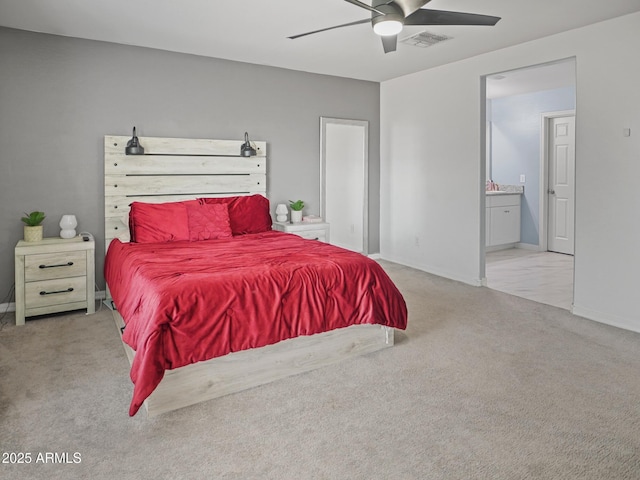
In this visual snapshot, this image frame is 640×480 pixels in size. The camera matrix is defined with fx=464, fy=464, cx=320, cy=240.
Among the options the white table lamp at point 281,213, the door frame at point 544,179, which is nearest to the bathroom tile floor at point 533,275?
the door frame at point 544,179

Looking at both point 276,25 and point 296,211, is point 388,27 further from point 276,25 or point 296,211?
point 296,211

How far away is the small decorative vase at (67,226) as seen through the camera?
13.5ft

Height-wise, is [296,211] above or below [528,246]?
above

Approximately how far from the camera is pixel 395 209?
20.5 ft

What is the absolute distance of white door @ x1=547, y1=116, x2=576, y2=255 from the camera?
6.92 metres

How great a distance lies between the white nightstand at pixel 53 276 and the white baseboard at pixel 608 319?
4.23m

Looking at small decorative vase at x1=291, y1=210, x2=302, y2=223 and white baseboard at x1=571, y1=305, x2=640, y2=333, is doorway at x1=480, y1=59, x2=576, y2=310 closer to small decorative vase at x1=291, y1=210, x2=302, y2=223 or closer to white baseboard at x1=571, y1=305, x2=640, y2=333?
white baseboard at x1=571, y1=305, x2=640, y2=333

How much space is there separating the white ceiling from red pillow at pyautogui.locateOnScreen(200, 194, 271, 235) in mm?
1511

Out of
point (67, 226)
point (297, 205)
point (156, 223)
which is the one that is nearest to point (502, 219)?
point (297, 205)

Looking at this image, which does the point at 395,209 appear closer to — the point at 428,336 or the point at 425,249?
the point at 425,249

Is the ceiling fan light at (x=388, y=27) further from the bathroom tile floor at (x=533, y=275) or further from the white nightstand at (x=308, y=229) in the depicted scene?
the bathroom tile floor at (x=533, y=275)

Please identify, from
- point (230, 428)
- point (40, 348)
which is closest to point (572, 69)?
point (230, 428)

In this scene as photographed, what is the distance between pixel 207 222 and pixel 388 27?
7.82 feet

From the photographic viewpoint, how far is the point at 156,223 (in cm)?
421
